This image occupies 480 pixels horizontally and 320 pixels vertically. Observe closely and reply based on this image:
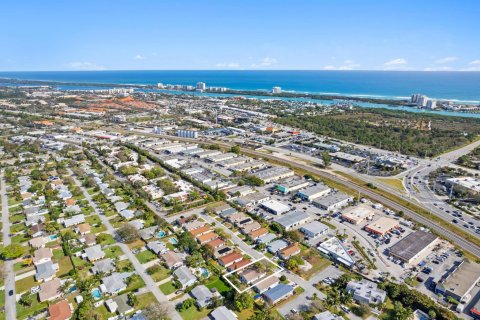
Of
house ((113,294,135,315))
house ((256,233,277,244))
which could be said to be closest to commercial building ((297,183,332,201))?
house ((256,233,277,244))

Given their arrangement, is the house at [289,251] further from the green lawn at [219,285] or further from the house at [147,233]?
the house at [147,233]

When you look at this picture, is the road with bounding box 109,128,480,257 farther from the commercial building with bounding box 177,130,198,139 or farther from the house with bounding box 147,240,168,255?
the house with bounding box 147,240,168,255

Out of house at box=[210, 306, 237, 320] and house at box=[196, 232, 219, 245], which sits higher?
house at box=[196, 232, 219, 245]

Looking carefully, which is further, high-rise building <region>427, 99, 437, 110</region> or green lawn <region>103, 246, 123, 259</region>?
high-rise building <region>427, 99, 437, 110</region>

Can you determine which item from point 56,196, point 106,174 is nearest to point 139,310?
point 56,196

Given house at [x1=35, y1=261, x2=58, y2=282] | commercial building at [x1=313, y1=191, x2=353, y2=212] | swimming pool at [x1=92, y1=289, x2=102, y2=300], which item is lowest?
swimming pool at [x1=92, y1=289, x2=102, y2=300]

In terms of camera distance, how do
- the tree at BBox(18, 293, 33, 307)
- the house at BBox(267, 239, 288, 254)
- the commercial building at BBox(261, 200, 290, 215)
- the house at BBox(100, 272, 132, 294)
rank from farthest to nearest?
the commercial building at BBox(261, 200, 290, 215) < the house at BBox(267, 239, 288, 254) < the house at BBox(100, 272, 132, 294) < the tree at BBox(18, 293, 33, 307)

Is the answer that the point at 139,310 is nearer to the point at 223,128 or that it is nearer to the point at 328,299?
the point at 328,299
